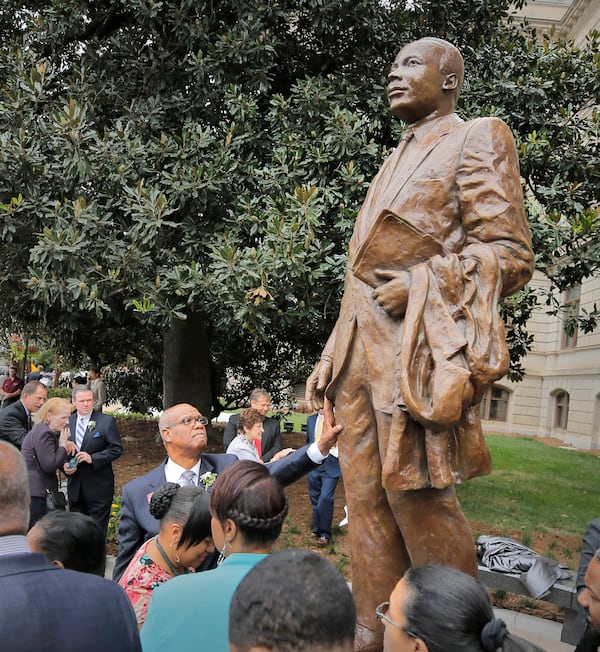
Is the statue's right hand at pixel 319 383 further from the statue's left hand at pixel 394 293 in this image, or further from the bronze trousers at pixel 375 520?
the statue's left hand at pixel 394 293

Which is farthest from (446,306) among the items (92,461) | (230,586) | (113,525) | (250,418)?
(113,525)

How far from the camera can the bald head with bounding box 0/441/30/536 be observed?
1.92 m

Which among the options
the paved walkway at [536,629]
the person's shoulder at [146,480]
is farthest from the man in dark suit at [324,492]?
the person's shoulder at [146,480]

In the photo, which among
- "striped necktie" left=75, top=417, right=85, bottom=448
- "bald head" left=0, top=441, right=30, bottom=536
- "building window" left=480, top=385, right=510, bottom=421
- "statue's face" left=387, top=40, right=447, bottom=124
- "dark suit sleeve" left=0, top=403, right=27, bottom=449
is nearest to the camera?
"bald head" left=0, top=441, right=30, bottom=536

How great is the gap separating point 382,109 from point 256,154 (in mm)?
1688

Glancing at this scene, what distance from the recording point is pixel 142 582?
111 inches

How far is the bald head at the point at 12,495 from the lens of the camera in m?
1.92

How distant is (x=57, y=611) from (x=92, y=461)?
5.10m

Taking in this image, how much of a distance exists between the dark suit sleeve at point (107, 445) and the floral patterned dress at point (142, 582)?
13.1 feet

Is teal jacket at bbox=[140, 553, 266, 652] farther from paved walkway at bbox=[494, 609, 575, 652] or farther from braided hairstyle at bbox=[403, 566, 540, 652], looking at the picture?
paved walkway at bbox=[494, 609, 575, 652]

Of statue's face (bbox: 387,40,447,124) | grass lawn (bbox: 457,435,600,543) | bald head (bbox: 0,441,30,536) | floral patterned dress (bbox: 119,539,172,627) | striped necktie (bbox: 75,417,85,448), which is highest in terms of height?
statue's face (bbox: 387,40,447,124)

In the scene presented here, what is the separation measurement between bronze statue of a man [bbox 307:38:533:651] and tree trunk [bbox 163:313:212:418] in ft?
28.1

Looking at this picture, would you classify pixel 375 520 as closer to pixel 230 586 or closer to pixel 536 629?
pixel 230 586

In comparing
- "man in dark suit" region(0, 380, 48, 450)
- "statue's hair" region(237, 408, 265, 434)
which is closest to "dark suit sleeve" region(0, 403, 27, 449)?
"man in dark suit" region(0, 380, 48, 450)
